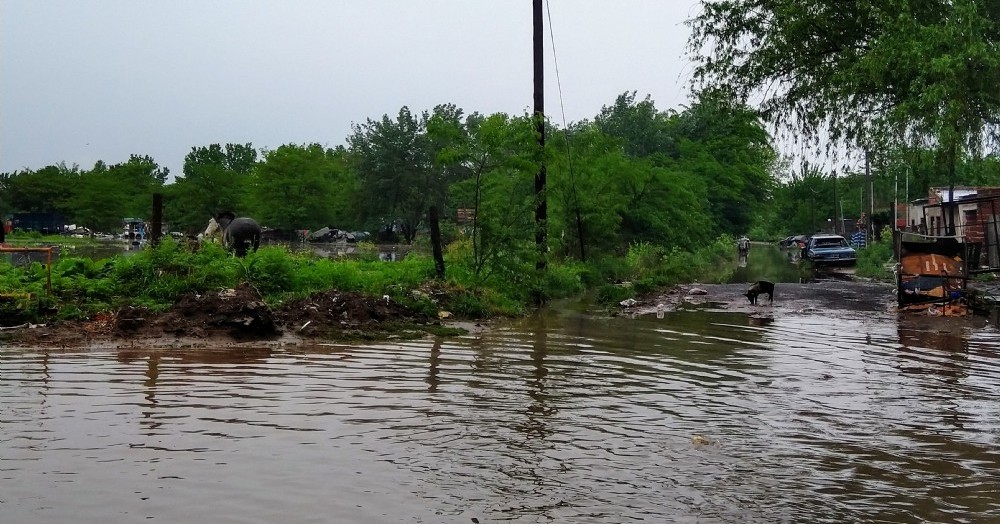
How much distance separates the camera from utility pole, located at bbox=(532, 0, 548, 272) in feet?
69.1

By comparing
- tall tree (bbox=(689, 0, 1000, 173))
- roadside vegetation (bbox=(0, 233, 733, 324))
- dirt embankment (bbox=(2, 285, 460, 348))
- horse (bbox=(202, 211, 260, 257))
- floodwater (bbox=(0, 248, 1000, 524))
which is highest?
tall tree (bbox=(689, 0, 1000, 173))

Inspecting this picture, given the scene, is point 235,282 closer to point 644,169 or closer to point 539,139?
point 539,139

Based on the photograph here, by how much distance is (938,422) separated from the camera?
8617 mm

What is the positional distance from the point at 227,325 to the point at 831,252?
4098 cm

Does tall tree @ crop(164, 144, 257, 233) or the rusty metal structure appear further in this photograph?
tall tree @ crop(164, 144, 257, 233)

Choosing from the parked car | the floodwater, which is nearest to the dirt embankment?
the floodwater

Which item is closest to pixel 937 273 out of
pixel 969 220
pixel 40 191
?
pixel 969 220

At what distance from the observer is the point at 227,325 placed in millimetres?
13211

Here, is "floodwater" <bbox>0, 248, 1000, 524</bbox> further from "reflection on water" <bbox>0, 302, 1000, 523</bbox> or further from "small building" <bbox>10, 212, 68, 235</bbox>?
"small building" <bbox>10, 212, 68, 235</bbox>

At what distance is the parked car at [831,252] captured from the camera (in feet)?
156

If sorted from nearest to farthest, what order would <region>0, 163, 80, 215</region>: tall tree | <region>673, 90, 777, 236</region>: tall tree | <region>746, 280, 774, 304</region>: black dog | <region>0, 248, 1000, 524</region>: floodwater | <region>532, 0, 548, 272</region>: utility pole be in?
<region>0, 248, 1000, 524</region>: floodwater < <region>532, 0, 548, 272</region>: utility pole < <region>746, 280, 774, 304</region>: black dog < <region>673, 90, 777, 236</region>: tall tree < <region>0, 163, 80, 215</region>: tall tree

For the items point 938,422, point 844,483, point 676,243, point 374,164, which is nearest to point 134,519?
point 844,483

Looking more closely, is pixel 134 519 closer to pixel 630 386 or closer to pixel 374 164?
pixel 630 386

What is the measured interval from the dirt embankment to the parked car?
1481 inches
